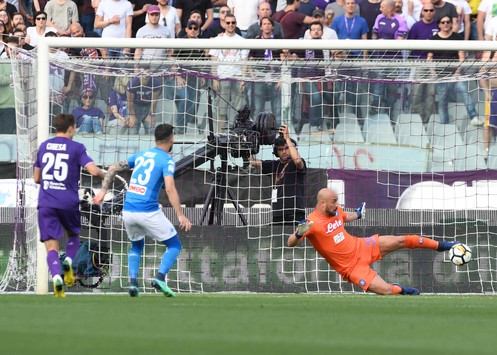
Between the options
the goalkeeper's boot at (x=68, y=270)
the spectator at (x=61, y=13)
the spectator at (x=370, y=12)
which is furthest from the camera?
the spectator at (x=370, y=12)

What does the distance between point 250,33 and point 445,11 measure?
3.48 meters

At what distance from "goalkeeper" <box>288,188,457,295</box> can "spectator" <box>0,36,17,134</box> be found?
4.88 meters

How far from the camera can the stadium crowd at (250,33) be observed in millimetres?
17578

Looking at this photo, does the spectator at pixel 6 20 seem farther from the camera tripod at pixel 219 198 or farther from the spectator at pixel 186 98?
the camera tripod at pixel 219 198

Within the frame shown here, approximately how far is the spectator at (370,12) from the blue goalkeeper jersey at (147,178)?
9156 mm

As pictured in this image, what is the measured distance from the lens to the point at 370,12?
21922 mm

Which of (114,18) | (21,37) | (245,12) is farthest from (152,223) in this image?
(245,12)

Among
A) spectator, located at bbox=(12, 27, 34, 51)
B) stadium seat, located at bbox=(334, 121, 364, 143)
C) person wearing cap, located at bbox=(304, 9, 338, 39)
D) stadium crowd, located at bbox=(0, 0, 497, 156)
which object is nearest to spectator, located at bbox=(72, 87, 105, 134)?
A: stadium crowd, located at bbox=(0, 0, 497, 156)

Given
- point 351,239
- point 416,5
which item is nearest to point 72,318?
point 351,239

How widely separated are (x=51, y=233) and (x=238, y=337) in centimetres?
589

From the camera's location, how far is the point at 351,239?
51.4ft

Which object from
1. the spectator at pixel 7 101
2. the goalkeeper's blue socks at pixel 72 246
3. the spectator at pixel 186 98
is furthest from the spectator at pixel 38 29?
the goalkeeper's blue socks at pixel 72 246

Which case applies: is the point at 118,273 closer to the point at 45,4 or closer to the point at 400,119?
the point at 400,119

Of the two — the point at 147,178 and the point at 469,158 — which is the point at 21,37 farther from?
the point at 469,158
